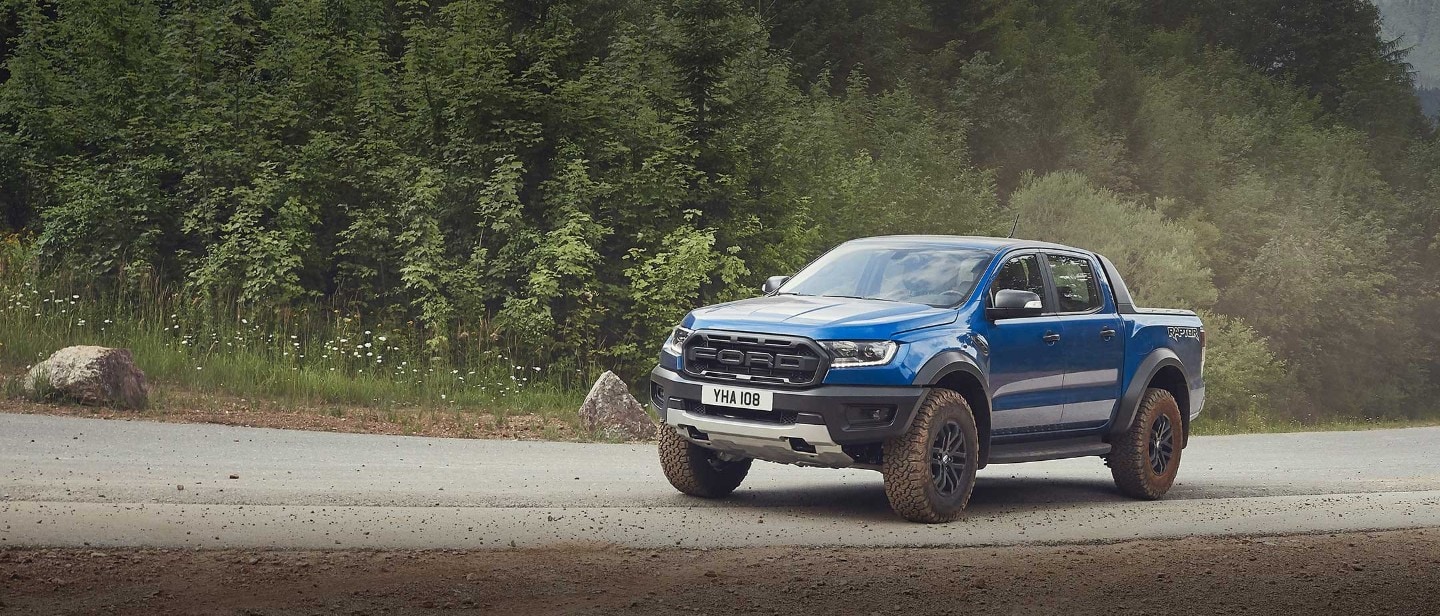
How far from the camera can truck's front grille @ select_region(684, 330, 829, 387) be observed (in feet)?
31.1

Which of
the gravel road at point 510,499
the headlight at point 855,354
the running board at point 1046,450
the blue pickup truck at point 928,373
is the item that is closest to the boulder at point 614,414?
the gravel road at point 510,499

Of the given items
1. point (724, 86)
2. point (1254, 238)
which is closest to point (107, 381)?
point (724, 86)

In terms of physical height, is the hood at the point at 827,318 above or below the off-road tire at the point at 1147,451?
above

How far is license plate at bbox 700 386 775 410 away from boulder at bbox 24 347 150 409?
7426 millimetres

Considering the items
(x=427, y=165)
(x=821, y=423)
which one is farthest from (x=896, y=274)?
(x=427, y=165)

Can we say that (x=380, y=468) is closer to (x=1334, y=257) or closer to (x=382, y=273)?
(x=382, y=273)

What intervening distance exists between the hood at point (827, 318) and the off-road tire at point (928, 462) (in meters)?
0.52

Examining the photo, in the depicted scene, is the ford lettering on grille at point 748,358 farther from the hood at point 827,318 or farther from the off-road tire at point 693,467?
the off-road tire at point 693,467

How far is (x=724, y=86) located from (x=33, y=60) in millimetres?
10565

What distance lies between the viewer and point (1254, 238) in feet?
202

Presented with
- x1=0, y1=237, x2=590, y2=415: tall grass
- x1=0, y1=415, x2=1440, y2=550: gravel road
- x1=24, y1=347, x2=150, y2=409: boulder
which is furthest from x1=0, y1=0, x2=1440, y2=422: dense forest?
x1=0, y1=415, x2=1440, y2=550: gravel road

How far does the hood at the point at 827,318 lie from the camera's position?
953 cm

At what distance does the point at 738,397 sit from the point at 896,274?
73.0 inches

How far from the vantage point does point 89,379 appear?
47.3 feet
